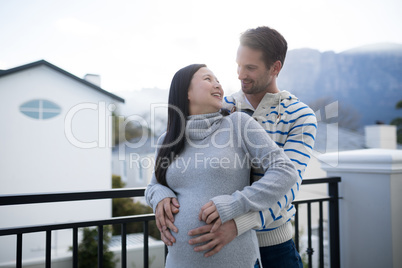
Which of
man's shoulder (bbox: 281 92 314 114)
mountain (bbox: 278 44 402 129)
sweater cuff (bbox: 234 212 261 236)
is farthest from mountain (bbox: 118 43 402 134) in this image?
sweater cuff (bbox: 234 212 261 236)

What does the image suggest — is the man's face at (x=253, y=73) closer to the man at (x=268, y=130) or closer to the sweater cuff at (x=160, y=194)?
the man at (x=268, y=130)

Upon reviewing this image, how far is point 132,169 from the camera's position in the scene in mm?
20531

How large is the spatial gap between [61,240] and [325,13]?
881 inches

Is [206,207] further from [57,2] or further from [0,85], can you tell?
[57,2]

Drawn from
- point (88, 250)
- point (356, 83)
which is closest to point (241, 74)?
point (88, 250)

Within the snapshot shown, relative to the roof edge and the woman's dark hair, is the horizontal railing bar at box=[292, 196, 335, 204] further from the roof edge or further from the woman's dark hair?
the roof edge

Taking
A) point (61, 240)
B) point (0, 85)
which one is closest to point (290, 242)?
point (0, 85)

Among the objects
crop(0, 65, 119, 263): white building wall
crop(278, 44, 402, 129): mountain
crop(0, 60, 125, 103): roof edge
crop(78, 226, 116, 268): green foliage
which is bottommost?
crop(78, 226, 116, 268): green foliage

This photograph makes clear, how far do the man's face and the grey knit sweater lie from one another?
0.25 meters

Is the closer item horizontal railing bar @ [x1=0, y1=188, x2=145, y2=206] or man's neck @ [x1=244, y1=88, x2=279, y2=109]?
horizontal railing bar @ [x1=0, y1=188, x2=145, y2=206]

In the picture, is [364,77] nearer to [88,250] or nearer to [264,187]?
[88,250]

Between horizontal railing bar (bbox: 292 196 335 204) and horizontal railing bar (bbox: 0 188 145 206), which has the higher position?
horizontal railing bar (bbox: 0 188 145 206)

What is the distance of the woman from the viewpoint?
35.2 inches

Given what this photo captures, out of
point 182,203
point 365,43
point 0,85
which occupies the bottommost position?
point 182,203
